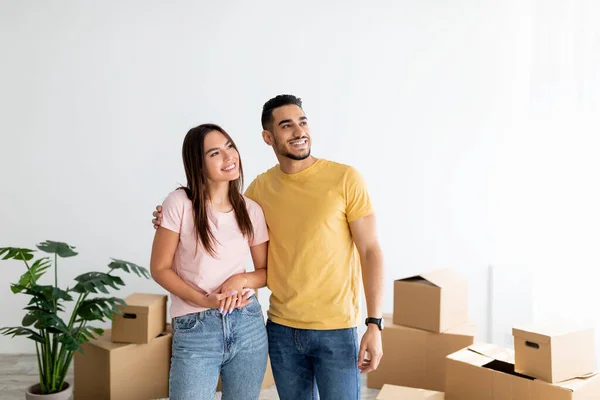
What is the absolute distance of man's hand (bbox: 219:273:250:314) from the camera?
139cm

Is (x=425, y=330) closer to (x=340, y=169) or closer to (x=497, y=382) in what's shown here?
(x=497, y=382)

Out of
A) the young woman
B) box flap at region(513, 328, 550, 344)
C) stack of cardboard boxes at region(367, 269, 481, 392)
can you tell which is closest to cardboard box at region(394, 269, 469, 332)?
stack of cardboard boxes at region(367, 269, 481, 392)

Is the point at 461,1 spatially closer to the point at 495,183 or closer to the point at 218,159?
the point at 495,183

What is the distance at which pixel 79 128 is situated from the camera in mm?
3232

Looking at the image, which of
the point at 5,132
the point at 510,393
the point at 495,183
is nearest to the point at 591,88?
the point at 495,183

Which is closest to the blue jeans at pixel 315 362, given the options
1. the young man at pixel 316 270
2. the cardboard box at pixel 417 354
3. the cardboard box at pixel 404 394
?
the young man at pixel 316 270

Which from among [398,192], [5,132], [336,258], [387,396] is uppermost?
[5,132]

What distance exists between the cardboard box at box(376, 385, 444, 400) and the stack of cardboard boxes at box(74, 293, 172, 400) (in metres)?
1.14

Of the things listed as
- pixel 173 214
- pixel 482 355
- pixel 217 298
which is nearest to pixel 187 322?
pixel 217 298

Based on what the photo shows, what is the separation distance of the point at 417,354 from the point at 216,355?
1.62 meters

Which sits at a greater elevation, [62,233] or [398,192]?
[398,192]

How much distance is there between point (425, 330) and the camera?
8.93ft

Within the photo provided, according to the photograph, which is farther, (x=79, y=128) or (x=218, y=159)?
(x=79, y=128)

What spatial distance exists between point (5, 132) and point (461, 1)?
9.28 feet
